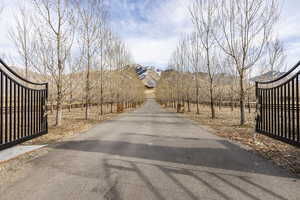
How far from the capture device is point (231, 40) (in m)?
9.45

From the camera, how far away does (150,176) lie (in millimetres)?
3092

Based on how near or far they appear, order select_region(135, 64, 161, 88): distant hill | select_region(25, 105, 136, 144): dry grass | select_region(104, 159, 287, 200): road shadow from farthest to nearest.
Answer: select_region(135, 64, 161, 88): distant hill
select_region(25, 105, 136, 144): dry grass
select_region(104, 159, 287, 200): road shadow

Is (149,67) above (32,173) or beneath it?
above

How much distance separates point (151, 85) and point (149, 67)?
41471mm

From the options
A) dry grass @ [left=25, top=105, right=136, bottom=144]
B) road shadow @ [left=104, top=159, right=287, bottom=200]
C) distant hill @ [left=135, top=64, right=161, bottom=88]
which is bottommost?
road shadow @ [left=104, top=159, right=287, bottom=200]

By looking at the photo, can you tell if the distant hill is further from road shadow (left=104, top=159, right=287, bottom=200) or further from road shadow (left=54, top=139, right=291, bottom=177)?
road shadow (left=104, top=159, right=287, bottom=200)

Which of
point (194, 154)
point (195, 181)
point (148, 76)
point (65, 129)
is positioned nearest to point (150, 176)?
point (195, 181)

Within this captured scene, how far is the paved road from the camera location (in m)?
2.53

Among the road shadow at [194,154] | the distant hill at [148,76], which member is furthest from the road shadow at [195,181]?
the distant hill at [148,76]

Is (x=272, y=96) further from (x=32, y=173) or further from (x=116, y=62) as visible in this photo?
(x=116, y=62)

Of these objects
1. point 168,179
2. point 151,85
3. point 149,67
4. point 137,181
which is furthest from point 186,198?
point 149,67

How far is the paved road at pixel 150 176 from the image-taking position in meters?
2.53

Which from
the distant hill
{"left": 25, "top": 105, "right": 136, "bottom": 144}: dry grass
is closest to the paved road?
{"left": 25, "top": 105, "right": 136, "bottom": 144}: dry grass

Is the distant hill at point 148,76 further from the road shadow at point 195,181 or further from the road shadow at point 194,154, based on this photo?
the road shadow at point 195,181
